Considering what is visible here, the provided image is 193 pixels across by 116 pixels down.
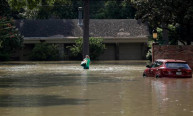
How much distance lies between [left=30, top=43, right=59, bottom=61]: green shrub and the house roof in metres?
3.19

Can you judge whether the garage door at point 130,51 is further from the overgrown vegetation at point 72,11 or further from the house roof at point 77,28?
the overgrown vegetation at point 72,11

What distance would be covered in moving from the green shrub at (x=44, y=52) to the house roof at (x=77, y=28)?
3.19 metres

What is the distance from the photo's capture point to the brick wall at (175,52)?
40.3 m

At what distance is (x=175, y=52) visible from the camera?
41.0 meters

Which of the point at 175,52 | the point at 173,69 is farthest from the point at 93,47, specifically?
the point at 173,69

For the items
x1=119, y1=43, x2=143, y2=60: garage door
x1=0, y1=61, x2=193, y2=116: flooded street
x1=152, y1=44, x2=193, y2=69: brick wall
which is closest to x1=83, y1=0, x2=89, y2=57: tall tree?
x1=119, y1=43, x2=143, y2=60: garage door

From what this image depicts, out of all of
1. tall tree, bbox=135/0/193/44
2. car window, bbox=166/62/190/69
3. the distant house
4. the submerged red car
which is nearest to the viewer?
the submerged red car

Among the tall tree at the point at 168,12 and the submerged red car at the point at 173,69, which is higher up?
the tall tree at the point at 168,12

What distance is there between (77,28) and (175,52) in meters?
31.6

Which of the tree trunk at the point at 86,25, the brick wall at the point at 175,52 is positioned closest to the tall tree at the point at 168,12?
the brick wall at the point at 175,52

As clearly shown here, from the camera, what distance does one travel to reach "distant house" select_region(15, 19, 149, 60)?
69.2 meters

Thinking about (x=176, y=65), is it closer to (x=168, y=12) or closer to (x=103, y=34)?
(x=168, y=12)

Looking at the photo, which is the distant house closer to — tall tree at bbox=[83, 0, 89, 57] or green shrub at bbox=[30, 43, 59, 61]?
green shrub at bbox=[30, 43, 59, 61]

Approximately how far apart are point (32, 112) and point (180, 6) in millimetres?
25340
